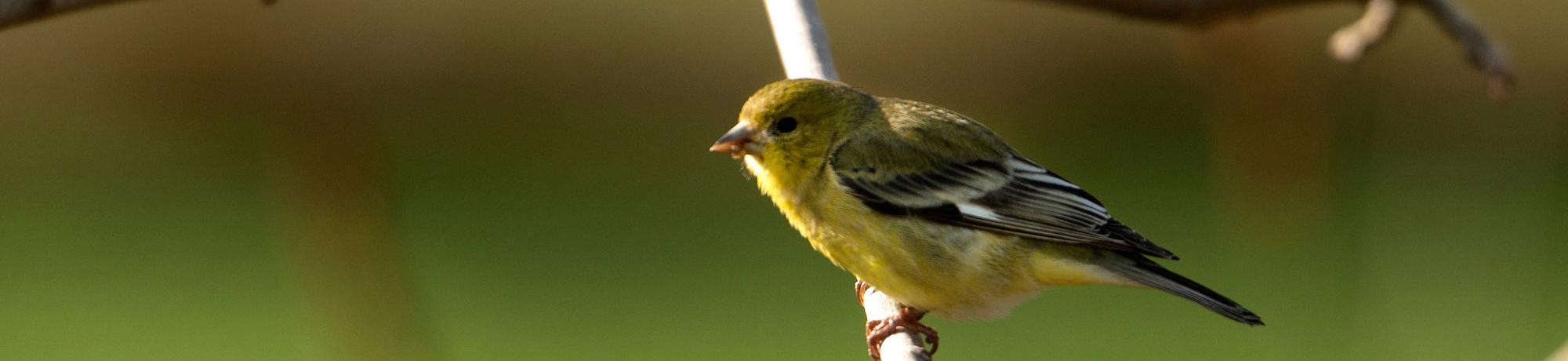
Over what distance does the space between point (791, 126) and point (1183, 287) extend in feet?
1.97

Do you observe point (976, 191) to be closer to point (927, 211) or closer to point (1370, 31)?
point (927, 211)

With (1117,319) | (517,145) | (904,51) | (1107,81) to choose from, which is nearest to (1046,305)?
(1117,319)

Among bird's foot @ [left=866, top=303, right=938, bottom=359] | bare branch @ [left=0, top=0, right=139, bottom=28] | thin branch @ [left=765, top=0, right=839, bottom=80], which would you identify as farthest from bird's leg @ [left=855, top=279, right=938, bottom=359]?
bare branch @ [left=0, top=0, right=139, bottom=28]

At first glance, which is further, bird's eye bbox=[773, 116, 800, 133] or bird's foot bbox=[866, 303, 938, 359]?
bird's eye bbox=[773, 116, 800, 133]

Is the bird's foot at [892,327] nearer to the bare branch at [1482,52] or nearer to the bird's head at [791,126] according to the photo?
the bird's head at [791,126]

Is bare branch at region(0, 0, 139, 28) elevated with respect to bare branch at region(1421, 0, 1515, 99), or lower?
elevated

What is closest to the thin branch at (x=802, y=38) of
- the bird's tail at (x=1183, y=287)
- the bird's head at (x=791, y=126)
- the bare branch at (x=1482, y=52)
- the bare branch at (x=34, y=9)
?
the bird's head at (x=791, y=126)

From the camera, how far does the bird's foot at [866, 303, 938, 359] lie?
6.73 feet

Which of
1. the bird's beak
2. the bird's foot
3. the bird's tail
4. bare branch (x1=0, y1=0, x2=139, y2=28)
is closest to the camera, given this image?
bare branch (x1=0, y1=0, x2=139, y2=28)

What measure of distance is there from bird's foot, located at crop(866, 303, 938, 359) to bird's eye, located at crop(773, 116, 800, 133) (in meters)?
0.30

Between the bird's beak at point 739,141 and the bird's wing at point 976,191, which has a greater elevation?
the bird's beak at point 739,141

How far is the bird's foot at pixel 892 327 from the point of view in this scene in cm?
205

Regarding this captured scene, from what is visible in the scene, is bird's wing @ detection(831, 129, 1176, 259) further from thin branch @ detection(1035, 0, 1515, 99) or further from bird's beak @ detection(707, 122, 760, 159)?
thin branch @ detection(1035, 0, 1515, 99)

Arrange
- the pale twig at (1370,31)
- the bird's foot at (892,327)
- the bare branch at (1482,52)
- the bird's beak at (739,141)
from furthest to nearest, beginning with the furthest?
the pale twig at (1370,31) < the bare branch at (1482,52) < the bird's beak at (739,141) < the bird's foot at (892,327)
